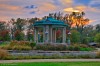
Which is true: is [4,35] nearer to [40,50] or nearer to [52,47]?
[52,47]

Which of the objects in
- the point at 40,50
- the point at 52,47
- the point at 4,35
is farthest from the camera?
the point at 4,35

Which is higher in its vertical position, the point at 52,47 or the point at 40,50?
the point at 52,47

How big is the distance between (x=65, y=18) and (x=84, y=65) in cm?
6596

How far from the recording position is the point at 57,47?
118ft

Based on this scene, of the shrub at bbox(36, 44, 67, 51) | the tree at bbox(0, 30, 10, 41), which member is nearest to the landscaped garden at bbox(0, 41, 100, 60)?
the shrub at bbox(36, 44, 67, 51)

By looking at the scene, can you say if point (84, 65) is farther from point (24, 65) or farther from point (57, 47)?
point (57, 47)

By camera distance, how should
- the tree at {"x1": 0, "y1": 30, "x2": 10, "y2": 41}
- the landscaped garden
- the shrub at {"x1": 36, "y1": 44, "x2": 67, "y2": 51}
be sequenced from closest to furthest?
the landscaped garden, the shrub at {"x1": 36, "y1": 44, "x2": 67, "y2": 51}, the tree at {"x1": 0, "y1": 30, "x2": 10, "y2": 41}

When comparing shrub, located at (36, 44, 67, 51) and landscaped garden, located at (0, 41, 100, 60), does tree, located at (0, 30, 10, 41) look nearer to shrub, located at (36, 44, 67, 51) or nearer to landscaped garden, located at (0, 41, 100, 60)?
landscaped garden, located at (0, 41, 100, 60)

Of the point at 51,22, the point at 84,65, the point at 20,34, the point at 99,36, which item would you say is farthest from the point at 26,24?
the point at 84,65

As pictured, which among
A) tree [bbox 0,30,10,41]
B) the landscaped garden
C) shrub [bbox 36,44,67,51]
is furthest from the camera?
tree [bbox 0,30,10,41]


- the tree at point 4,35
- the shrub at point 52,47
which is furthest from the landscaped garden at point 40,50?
the tree at point 4,35

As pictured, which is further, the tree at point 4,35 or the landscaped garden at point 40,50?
the tree at point 4,35

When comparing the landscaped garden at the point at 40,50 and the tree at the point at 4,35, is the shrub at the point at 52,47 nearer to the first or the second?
the landscaped garden at the point at 40,50

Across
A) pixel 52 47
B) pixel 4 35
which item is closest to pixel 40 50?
pixel 52 47
